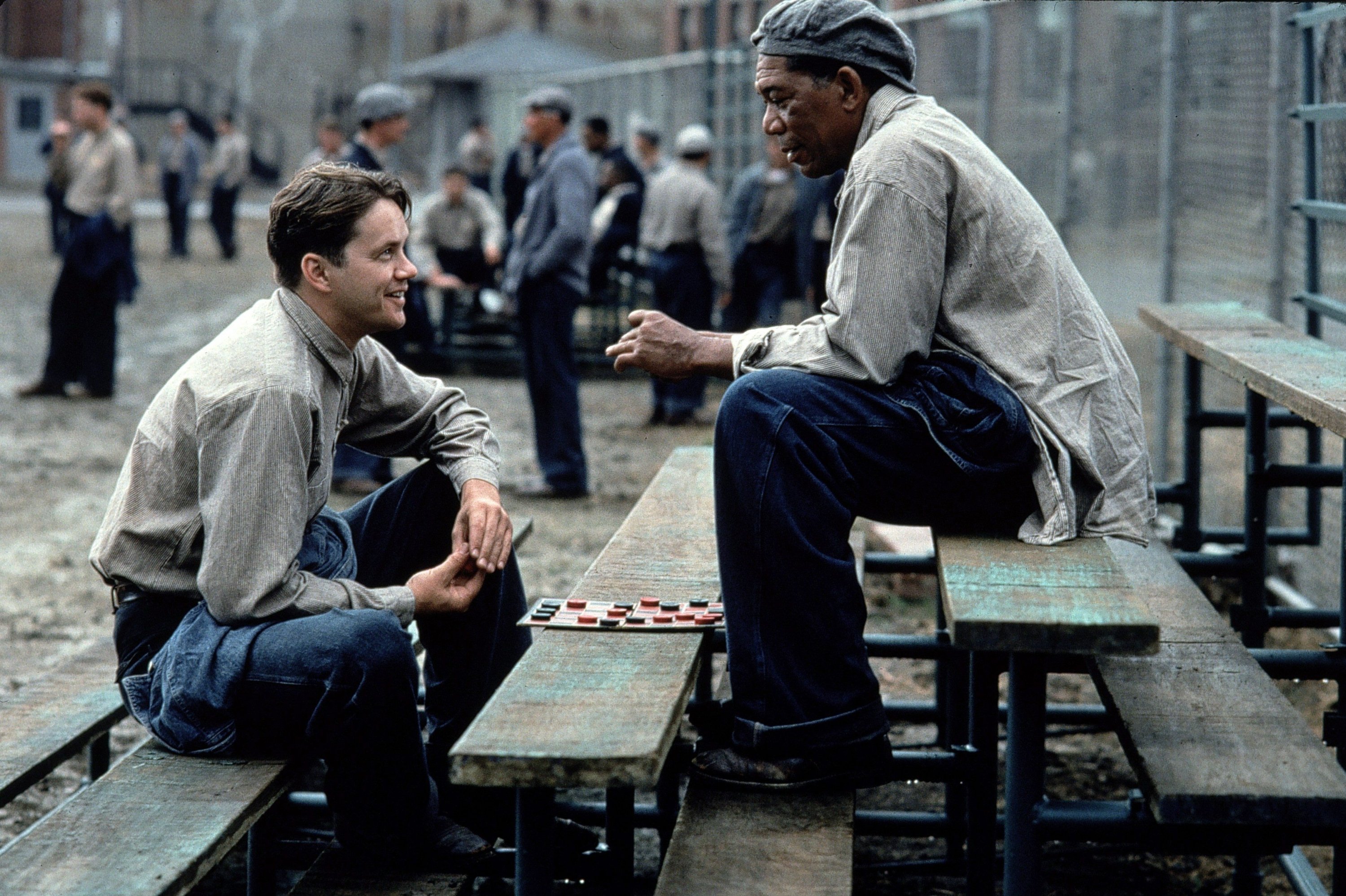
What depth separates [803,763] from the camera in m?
2.79

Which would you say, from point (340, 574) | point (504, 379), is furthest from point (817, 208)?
point (340, 574)

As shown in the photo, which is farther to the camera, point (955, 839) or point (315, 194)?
point (955, 839)

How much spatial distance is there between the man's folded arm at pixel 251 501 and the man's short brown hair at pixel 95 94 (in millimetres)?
8458

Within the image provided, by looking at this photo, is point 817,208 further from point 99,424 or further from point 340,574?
point 340,574

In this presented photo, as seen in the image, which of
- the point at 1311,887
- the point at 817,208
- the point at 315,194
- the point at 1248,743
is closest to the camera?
the point at 1248,743

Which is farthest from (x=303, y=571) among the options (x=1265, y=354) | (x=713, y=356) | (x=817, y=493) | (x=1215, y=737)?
(x=1265, y=354)

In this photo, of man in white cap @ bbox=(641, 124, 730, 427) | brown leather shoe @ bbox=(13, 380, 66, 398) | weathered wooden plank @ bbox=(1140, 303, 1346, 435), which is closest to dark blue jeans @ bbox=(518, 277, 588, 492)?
man in white cap @ bbox=(641, 124, 730, 427)

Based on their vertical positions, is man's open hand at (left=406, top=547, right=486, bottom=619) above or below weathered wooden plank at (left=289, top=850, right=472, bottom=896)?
above

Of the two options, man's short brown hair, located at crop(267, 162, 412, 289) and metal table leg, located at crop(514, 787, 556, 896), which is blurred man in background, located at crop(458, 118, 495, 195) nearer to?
man's short brown hair, located at crop(267, 162, 412, 289)

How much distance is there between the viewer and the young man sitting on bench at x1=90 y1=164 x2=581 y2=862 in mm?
2740

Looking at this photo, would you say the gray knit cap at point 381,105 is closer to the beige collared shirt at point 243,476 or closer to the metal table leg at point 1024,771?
the beige collared shirt at point 243,476

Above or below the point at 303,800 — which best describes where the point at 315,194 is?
above

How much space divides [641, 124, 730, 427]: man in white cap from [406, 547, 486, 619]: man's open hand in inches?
276

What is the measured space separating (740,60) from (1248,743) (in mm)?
11205
